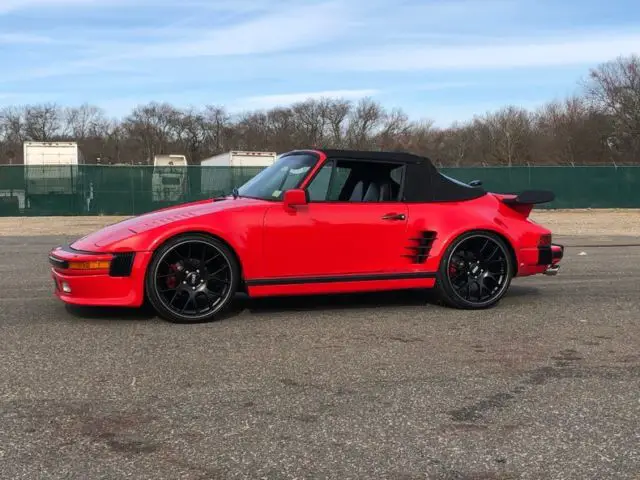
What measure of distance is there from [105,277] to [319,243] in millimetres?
1804

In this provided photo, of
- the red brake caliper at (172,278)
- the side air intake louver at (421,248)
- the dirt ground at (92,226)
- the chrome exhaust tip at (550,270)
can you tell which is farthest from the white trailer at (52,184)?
the chrome exhaust tip at (550,270)

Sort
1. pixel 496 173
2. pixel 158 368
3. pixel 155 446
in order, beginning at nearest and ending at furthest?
pixel 155 446 < pixel 158 368 < pixel 496 173

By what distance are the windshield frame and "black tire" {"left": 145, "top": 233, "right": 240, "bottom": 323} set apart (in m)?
0.73

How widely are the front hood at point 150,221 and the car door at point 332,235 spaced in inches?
17.7

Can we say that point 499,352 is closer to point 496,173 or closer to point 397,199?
point 397,199

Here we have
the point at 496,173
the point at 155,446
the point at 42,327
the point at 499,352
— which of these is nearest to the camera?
the point at 155,446

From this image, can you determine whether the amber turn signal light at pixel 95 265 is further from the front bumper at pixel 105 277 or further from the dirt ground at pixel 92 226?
the dirt ground at pixel 92 226

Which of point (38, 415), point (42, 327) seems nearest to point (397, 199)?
point (42, 327)

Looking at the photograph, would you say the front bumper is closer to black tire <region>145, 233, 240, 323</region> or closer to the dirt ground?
black tire <region>145, 233, 240, 323</region>

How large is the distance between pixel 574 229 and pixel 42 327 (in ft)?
54.5

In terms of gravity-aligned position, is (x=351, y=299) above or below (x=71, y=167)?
below

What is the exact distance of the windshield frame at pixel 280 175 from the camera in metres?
5.89

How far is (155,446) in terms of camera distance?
314 centimetres

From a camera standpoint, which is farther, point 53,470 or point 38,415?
point 38,415
